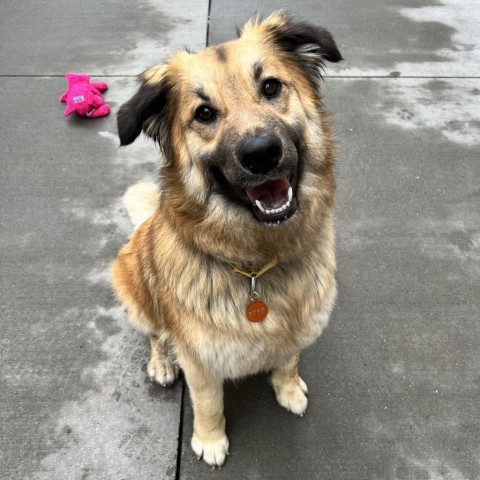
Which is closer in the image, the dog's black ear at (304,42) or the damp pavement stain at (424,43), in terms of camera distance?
the dog's black ear at (304,42)

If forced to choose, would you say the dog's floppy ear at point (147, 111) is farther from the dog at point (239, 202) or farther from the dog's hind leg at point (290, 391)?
the dog's hind leg at point (290, 391)

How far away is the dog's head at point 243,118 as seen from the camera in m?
1.89

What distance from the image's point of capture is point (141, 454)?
2.49m

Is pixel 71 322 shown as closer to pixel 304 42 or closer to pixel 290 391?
pixel 290 391

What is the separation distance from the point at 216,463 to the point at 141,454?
415 millimetres

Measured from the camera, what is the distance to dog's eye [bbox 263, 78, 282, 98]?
6.84ft

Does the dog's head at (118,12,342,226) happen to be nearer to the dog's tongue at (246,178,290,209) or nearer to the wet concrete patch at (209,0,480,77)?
the dog's tongue at (246,178,290,209)

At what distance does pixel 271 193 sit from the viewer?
2.01m

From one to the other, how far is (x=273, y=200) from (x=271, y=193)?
1.4 inches

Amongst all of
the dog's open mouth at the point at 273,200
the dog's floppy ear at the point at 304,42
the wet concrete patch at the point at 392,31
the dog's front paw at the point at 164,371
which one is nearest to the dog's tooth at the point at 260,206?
the dog's open mouth at the point at 273,200

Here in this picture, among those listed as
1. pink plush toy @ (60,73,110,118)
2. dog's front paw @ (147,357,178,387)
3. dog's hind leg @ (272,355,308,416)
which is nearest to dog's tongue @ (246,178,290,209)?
dog's hind leg @ (272,355,308,416)

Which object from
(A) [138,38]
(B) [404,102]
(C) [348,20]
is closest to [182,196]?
(B) [404,102]

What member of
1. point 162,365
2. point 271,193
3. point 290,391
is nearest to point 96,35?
point 162,365

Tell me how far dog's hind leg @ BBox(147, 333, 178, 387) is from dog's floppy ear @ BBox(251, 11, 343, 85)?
171cm
